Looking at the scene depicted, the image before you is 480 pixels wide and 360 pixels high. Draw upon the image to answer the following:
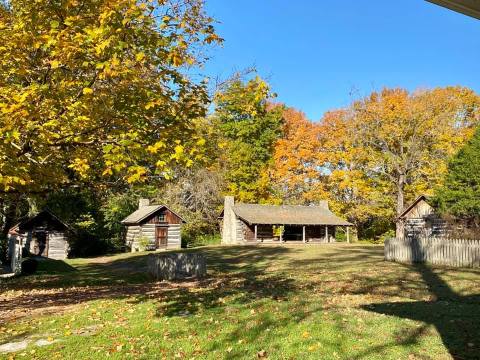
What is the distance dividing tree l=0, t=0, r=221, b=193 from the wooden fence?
1748 centimetres

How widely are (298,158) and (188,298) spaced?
147 feet

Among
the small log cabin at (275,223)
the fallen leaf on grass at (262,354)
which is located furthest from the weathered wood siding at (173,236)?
the fallen leaf on grass at (262,354)

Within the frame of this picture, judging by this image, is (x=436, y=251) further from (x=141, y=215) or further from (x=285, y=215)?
(x=141, y=215)

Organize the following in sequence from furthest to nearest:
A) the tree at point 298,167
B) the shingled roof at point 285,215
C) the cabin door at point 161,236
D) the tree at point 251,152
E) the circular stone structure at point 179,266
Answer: the tree at point 251,152 < the tree at point 298,167 < the shingled roof at point 285,215 < the cabin door at point 161,236 < the circular stone structure at point 179,266

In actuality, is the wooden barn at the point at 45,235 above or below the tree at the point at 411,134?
below

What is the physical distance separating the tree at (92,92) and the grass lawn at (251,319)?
3041mm

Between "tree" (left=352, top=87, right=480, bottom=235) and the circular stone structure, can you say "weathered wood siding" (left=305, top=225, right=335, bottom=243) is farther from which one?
the circular stone structure

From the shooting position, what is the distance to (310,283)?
53.7 ft

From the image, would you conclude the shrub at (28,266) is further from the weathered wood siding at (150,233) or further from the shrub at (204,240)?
the shrub at (204,240)

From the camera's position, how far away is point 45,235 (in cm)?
3731

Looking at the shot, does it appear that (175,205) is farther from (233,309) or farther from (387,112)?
(233,309)

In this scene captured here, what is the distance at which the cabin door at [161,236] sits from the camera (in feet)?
152

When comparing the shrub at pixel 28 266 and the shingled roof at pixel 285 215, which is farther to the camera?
the shingled roof at pixel 285 215

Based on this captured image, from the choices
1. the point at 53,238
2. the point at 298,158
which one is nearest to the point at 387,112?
the point at 298,158
